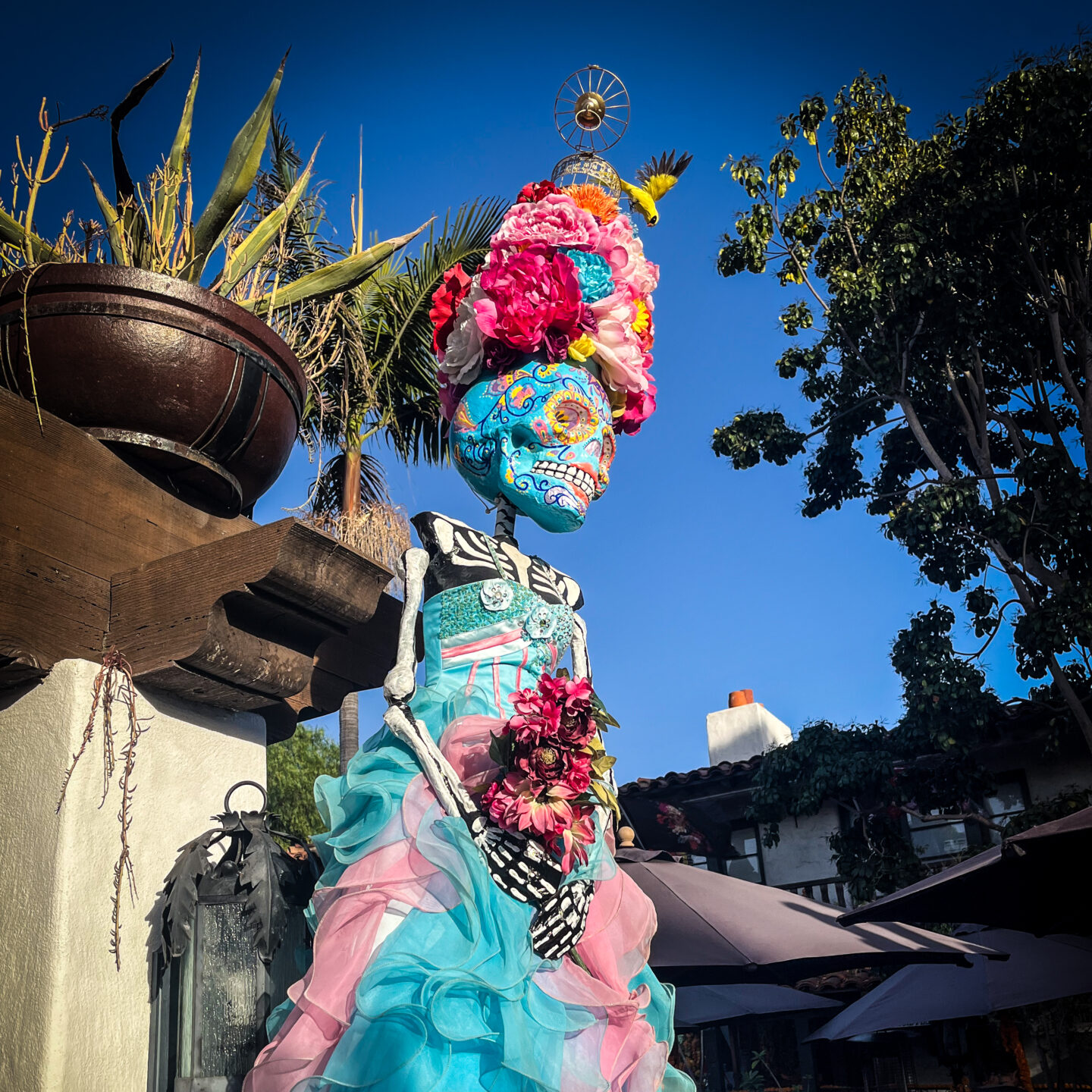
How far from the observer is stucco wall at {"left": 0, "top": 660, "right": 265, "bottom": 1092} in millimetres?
1915

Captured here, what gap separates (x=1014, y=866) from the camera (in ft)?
19.4

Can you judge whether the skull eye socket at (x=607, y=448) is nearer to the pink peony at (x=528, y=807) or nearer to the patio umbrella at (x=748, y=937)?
the pink peony at (x=528, y=807)

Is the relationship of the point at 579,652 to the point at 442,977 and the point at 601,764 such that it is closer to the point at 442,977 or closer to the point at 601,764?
the point at 601,764

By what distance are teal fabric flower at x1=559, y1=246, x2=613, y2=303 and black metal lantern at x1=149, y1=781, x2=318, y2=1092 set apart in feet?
6.19

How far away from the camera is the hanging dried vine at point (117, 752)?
2.06m

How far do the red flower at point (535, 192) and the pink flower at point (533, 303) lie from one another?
397 mm

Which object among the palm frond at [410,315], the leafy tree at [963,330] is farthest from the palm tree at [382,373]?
the leafy tree at [963,330]

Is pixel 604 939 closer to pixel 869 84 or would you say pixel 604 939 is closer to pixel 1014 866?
pixel 1014 866

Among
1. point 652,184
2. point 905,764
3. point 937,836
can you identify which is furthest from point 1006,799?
point 652,184

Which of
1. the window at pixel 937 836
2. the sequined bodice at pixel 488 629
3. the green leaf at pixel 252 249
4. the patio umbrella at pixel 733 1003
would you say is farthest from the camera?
the window at pixel 937 836

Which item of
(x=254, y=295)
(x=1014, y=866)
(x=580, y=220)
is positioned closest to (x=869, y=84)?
(x=1014, y=866)

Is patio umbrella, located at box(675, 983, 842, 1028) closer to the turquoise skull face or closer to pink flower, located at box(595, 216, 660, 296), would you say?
the turquoise skull face

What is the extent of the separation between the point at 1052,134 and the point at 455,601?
10136 mm

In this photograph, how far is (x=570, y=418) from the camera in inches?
116
